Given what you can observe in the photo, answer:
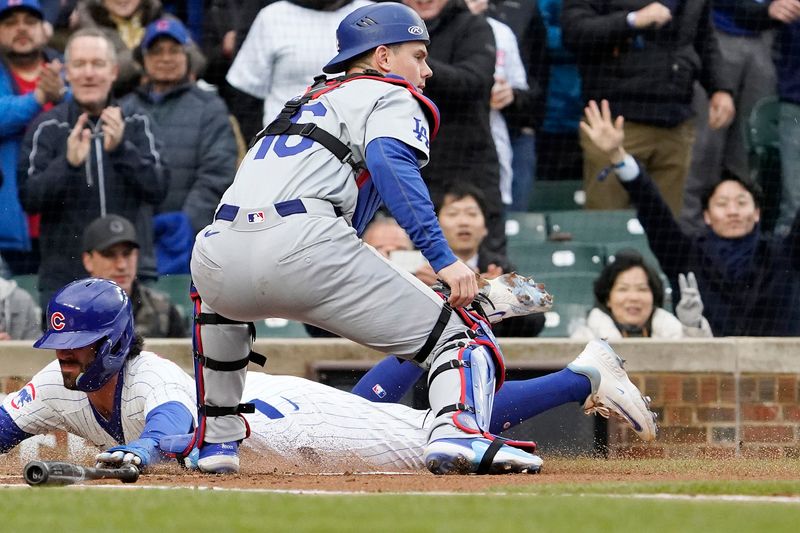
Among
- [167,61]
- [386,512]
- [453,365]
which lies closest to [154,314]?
[167,61]

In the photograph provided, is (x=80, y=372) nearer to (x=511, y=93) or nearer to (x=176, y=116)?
(x=176, y=116)

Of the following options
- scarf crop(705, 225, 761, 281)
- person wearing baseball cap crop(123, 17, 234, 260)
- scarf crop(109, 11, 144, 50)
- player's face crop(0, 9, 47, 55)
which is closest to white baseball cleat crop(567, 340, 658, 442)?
scarf crop(705, 225, 761, 281)

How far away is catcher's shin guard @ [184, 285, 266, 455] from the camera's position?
5891 mm

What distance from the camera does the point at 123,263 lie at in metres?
8.91

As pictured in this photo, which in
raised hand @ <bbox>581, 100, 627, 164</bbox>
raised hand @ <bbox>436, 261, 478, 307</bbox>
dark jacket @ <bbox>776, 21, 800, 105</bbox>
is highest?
dark jacket @ <bbox>776, 21, 800, 105</bbox>

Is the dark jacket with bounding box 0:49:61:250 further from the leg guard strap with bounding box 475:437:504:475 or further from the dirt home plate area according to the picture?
the leg guard strap with bounding box 475:437:504:475

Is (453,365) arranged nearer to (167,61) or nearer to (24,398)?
(24,398)

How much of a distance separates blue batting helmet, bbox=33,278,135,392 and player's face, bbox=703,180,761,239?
4.45m

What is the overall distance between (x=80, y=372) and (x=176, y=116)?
155 inches

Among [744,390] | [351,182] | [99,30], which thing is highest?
[99,30]

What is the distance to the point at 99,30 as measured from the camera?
9.45 m

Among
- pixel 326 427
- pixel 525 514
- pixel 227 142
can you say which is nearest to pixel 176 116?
pixel 227 142

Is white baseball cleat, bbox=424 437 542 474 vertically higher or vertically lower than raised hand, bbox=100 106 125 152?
lower

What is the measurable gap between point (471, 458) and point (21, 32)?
17.4 ft
